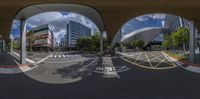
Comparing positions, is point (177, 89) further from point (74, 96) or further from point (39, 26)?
point (39, 26)

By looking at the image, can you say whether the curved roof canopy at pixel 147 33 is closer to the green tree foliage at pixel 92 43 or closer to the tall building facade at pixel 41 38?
the tall building facade at pixel 41 38

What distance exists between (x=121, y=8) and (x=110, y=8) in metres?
0.98

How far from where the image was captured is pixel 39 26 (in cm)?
9844

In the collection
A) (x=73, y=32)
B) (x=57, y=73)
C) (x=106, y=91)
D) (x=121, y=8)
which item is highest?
(x=73, y=32)

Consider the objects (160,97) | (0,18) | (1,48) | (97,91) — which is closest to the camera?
(160,97)

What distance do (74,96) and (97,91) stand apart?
148cm

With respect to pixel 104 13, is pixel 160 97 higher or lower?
lower

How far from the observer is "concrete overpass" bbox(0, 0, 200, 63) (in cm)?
1727

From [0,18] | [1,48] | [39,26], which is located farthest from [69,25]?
[0,18]

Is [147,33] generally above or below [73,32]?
below

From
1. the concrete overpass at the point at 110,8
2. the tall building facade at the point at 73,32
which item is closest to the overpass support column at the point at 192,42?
the concrete overpass at the point at 110,8

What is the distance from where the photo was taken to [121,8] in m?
19.9

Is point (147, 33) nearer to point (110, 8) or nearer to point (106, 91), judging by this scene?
point (110, 8)

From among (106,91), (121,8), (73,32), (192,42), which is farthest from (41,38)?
(106,91)
